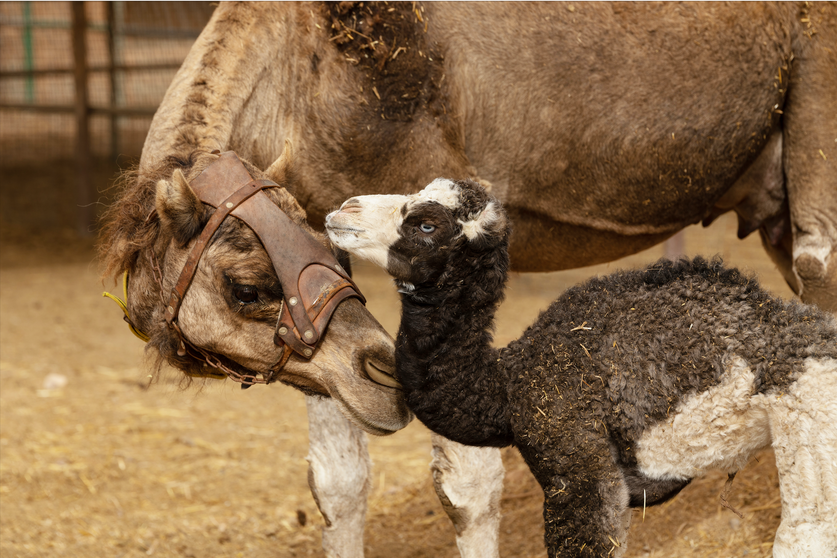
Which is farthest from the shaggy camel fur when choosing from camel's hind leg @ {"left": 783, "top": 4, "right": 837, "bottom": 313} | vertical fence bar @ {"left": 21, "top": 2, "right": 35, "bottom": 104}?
vertical fence bar @ {"left": 21, "top": 2, "right": 35, "bottom": 104}

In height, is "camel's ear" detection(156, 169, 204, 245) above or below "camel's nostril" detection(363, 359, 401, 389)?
above

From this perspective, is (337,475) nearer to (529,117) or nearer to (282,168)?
(282,168)

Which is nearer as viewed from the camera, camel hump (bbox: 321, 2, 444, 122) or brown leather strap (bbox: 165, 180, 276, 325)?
brown leather strap (bbox: 165, 180, 276, 325)

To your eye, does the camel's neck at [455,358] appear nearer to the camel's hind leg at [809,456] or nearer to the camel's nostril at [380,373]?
the camel's nostril at [380,373]

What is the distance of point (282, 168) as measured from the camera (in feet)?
9.75

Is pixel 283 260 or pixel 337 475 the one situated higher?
pixel 283 260

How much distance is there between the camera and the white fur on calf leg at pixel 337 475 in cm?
343

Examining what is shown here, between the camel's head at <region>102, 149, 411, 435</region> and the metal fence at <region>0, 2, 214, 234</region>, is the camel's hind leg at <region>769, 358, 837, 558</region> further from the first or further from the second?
the metal fence at <region>0, 2, 214, 234</region>

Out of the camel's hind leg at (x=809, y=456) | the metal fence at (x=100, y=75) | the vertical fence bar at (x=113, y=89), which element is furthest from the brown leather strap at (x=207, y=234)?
the vertical fence bar at (x=113, y=89)

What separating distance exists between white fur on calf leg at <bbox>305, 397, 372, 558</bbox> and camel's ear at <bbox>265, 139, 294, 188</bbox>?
3.19ft

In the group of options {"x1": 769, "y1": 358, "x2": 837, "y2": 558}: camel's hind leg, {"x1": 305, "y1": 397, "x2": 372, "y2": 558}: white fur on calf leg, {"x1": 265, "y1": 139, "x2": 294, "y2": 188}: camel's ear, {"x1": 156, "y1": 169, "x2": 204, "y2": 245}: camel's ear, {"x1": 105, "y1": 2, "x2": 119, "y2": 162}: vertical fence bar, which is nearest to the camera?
{"x1": 769, "y1": 358, "x2": 837, "y2": 558}: camel's hind leg

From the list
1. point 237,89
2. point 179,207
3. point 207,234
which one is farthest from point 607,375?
point 237,89

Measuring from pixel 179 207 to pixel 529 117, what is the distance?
5.60 feet

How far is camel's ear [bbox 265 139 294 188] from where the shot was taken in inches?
116
